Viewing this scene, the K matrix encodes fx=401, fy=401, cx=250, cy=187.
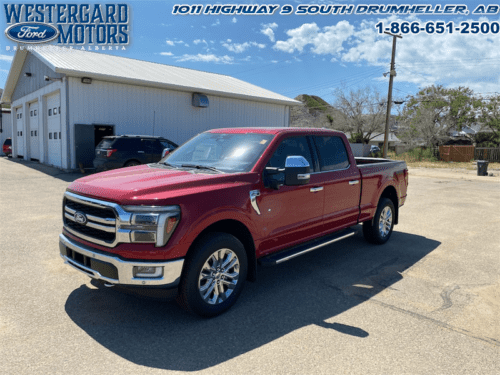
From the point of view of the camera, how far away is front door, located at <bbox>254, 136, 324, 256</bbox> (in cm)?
436

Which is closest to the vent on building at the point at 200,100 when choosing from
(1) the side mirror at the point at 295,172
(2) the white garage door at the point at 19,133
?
(2) the white garage door at the point at 19,133

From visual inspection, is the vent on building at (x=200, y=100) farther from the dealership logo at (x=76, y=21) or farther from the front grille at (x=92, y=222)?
the front grille at (x=92, y=222)

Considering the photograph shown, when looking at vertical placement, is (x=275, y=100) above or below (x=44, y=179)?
above

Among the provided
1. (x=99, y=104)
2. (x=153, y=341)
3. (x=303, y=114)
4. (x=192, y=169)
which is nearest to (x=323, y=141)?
(x=192, y=169)

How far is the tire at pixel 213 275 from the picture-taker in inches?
143

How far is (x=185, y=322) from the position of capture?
12.4ft

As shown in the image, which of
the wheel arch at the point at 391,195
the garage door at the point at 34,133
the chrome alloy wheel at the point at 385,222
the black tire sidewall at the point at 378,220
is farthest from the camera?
the garage door at the point at 34,133

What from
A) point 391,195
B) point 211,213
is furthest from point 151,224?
point 391,195

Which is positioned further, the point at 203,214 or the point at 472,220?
the point at 472,220

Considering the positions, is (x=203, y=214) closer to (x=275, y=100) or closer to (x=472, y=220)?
(x=472, y=220)

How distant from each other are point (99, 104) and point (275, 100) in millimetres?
11165

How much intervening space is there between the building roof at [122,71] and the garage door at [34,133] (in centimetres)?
328

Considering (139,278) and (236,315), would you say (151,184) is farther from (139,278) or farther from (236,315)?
(236,315)

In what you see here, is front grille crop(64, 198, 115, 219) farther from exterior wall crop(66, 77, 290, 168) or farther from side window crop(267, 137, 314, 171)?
exterior wall crop(66, 77, 290, 168)
